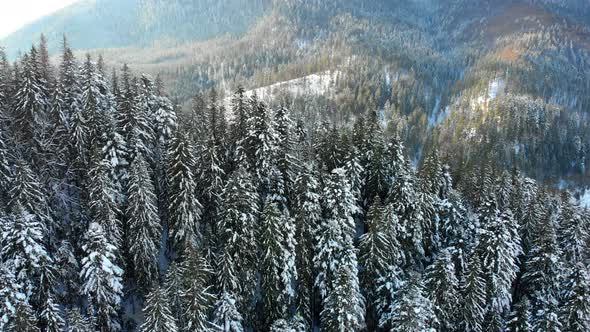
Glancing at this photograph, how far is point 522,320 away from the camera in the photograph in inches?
1775

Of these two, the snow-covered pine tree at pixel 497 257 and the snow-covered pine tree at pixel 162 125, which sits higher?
the snow-covered pine tree at pixel 162 125

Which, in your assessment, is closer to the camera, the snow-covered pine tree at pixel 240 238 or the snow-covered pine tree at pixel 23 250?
the snow-covered pine tree at pixel 23 250

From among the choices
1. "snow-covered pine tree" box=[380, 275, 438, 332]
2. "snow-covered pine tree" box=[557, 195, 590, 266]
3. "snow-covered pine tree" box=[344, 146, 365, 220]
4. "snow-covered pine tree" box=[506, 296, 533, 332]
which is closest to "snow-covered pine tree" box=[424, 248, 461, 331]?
"snow-covered pine tree" box=[380, 275, 438, 332]

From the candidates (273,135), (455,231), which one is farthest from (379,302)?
(273,135)

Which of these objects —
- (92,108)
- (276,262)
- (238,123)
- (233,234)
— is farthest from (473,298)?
(92,108)

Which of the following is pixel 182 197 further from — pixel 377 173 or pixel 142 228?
pixel 377 173

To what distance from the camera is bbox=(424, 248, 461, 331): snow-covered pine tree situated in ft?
140

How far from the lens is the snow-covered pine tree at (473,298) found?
44406 mm

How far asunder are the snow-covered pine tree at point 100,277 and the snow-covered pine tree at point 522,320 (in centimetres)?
4059

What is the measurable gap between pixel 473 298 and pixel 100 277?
36.6 metres

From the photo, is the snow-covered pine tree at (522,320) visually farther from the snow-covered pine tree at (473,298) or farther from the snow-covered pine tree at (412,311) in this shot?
the snow-covered pine tree at (412,311)

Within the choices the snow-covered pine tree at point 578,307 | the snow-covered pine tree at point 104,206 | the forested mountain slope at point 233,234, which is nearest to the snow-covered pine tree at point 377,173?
the forested mountain slope at point 233,234

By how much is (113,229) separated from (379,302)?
90.1 feet

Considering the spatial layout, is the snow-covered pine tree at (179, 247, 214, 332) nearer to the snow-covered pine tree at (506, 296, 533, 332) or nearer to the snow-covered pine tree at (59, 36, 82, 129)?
the snow-covered pine tree at (59, 36, 82, 129)
